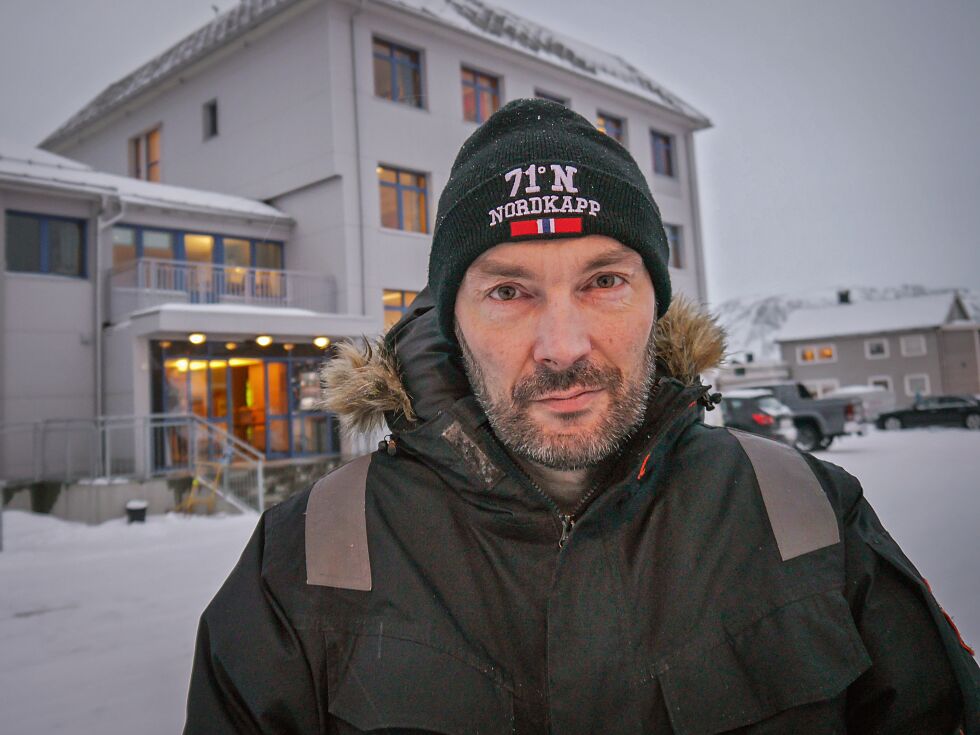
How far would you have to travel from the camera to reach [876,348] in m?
40.6

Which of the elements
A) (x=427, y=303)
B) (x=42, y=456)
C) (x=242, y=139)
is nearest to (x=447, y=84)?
(x=242, y=139)

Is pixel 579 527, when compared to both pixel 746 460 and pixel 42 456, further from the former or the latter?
pixel 42 456

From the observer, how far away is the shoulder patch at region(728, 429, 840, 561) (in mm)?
1514

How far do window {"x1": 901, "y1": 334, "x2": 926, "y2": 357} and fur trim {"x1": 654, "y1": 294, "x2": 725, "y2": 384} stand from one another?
146ft

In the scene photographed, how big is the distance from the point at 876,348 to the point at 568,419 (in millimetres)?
45290

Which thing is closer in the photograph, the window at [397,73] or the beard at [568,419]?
the beard at [568,419]

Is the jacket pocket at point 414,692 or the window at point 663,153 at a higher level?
the window at point 663,153

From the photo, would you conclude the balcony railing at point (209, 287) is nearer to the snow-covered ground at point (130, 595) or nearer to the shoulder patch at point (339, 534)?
the snow-covered ground at point (130, 595)

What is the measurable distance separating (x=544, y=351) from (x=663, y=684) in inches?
29.2

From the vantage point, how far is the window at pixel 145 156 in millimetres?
20969

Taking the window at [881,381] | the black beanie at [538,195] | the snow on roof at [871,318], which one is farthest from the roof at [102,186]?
the window at [881,381]

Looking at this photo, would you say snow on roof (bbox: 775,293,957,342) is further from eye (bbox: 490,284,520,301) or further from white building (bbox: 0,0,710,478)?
eye (bbox: 490,284,520,301)

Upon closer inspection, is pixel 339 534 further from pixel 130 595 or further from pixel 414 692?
pixel 130 595

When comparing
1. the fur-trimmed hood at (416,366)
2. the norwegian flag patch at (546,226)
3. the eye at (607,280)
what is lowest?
the fur-trimmed hood at (416,366)
